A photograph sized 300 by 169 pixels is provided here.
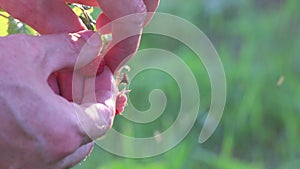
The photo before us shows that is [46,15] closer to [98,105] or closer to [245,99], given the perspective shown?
[98,105]

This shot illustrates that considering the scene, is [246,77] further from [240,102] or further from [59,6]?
[59,6]

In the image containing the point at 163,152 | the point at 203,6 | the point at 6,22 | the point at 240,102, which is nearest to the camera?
the point at 6,22

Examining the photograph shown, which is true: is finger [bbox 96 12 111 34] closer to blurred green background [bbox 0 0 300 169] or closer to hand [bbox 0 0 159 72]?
hand [bbox 0 0 159 72]

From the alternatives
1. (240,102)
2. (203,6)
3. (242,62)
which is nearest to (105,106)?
(240,102)

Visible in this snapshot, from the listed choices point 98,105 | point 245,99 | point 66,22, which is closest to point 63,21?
point 66,22

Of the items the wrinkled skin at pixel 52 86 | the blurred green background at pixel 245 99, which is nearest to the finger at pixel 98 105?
the wrinkled skin at pixel 52 86

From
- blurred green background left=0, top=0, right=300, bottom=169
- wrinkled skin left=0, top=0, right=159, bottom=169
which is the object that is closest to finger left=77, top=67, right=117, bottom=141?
wrinkled skin left=0, top=0, right=159, bottom=169
